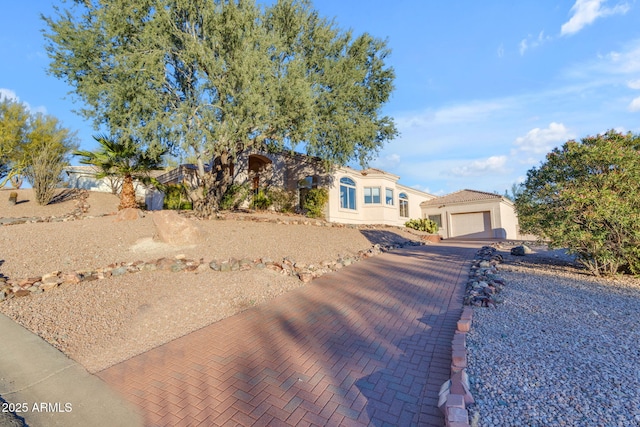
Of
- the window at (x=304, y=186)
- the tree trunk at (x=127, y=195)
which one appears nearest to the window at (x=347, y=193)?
the window at (x=304, y=186)

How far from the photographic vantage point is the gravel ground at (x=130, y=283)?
485cm

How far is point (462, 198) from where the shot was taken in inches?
1104

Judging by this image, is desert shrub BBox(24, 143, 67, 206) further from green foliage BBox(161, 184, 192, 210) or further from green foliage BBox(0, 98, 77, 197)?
green foliage BBox(161, 184, 192, 210)

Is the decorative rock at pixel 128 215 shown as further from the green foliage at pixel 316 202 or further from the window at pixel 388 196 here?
the window at pixel 388 196

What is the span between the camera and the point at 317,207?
19.6 m

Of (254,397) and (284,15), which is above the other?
(284,15)

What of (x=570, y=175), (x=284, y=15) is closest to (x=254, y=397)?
(x=570, y=175)

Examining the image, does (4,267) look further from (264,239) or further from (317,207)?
(317,207)

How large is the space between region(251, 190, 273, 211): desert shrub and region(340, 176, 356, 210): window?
17.5ft

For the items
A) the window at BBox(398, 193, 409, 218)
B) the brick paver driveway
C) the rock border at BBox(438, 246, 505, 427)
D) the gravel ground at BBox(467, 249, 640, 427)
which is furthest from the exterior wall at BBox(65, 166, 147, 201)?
the gravel ground at BBox(467, 249, 640, 427)

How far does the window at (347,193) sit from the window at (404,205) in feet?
18.5

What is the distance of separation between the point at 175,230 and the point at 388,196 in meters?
17.2

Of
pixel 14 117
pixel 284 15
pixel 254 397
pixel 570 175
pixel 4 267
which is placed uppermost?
pixel 284 15

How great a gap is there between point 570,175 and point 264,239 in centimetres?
913
